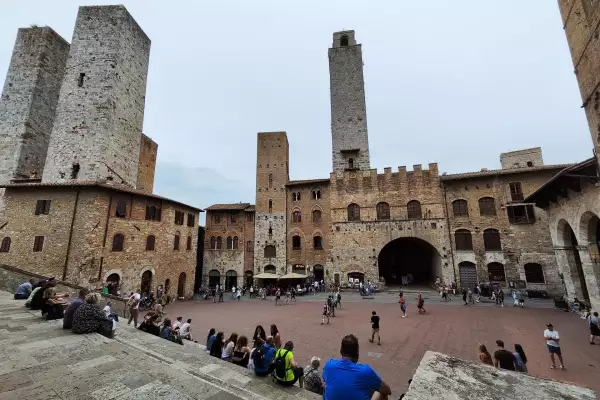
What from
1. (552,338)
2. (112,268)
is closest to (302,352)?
(552,338)

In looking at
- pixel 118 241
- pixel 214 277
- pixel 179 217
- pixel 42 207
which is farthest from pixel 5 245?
pixel 214 277

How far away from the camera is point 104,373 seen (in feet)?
14.0

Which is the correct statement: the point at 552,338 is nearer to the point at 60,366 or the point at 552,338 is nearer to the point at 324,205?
the point at 60,366

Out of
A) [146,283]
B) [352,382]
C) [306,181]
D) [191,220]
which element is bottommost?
[146,283]

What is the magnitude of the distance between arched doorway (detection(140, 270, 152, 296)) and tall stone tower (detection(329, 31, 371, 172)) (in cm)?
2152

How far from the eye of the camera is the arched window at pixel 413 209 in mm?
25719

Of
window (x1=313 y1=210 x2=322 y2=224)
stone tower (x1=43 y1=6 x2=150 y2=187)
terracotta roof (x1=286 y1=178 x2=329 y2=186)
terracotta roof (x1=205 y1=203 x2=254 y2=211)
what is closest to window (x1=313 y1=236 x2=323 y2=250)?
window (x1=313 y1=210 x2=322 y2=224)

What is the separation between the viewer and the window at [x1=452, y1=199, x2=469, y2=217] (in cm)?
2459

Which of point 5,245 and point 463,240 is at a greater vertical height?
point 463,240

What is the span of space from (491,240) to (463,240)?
2168mm

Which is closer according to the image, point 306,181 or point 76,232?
point 76,232

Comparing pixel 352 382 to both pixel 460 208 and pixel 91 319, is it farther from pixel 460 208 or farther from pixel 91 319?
pixel 460 208

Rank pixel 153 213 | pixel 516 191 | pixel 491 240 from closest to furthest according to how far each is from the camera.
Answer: pixel 153 213
pixel 516 191
pixel 491 240

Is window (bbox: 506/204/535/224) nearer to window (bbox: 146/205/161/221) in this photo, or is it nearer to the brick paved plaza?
the brick paved plaza
